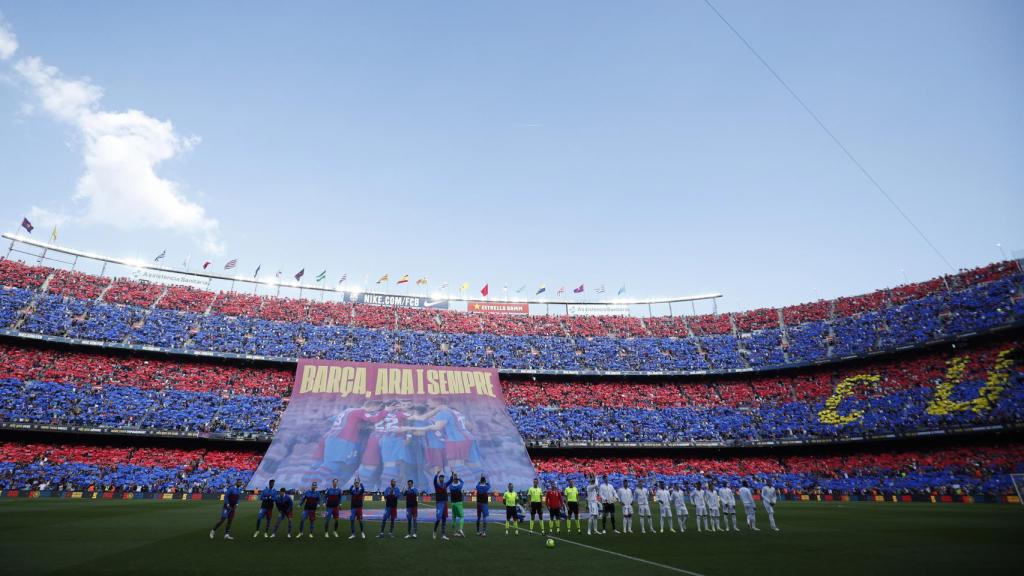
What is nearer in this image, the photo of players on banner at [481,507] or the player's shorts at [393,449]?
the photo of players on banner at [481,507]

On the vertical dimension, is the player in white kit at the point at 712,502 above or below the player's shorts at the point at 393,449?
below

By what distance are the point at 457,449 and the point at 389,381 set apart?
9.82 meters

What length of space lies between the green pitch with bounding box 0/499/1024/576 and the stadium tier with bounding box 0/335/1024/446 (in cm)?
2040

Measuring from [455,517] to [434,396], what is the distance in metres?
28.9

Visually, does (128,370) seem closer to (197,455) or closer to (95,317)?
(95,317)

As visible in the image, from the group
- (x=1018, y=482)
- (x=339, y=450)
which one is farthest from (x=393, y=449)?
(x=1018, y=482)

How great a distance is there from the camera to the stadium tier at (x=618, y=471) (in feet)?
106

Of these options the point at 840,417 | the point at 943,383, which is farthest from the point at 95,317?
the point at 943,383

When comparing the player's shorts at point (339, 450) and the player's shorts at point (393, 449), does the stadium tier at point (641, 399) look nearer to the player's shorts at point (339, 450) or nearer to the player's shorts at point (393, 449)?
the player's shorts at point (339, 450)

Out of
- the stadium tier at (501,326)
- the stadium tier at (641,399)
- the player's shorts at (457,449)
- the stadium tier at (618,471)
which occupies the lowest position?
the stadium tier at (618,471)

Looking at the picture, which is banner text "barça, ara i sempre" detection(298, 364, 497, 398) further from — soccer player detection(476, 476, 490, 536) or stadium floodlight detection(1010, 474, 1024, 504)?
stadium floodlight detection(1010, 474, 1024, 504)

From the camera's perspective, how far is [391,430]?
131ft

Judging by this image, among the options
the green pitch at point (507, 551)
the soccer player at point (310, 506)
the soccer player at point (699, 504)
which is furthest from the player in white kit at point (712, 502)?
the soccer player at point (310, 506)

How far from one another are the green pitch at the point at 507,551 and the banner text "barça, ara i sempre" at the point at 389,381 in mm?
24608
